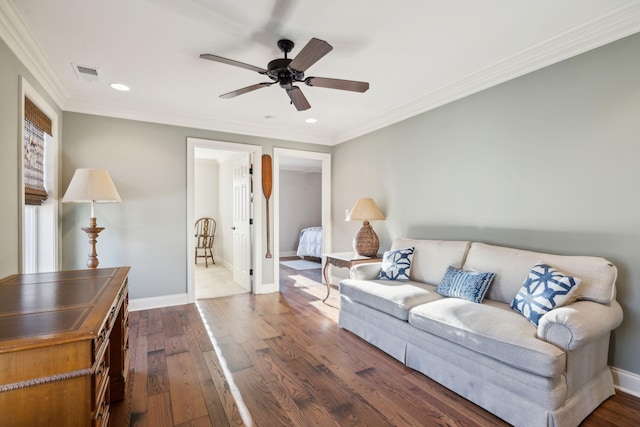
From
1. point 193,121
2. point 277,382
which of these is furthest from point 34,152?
point 277,382

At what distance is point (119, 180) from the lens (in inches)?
149

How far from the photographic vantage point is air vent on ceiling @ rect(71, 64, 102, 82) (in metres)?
2.79

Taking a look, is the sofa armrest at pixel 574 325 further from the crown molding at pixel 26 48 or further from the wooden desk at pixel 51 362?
the crown molding at pixel 26 48

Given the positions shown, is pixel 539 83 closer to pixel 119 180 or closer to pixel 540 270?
pixel 540 270

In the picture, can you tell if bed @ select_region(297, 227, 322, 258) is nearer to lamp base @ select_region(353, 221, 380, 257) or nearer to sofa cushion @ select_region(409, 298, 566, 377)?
lamp base @ select_region(353, 221, 380, 257)

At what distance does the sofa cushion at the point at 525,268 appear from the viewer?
2.01m

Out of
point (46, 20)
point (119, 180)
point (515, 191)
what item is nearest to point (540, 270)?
point (515, 191)

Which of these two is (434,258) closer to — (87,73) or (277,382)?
(277,382)

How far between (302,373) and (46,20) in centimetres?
304

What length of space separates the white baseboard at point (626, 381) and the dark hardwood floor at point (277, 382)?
7cm

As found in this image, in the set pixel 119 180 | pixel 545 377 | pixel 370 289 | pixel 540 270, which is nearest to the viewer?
pixel 545 377

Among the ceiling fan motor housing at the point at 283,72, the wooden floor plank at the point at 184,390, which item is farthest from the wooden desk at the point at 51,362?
the ceiling fan motor housing at the point at 283,72

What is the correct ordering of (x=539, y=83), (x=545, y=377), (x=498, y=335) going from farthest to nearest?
1. (x=539, y=83)
2. (x=498, y=335)
3. (x=545, y=377)

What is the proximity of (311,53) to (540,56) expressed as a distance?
1912 mm
